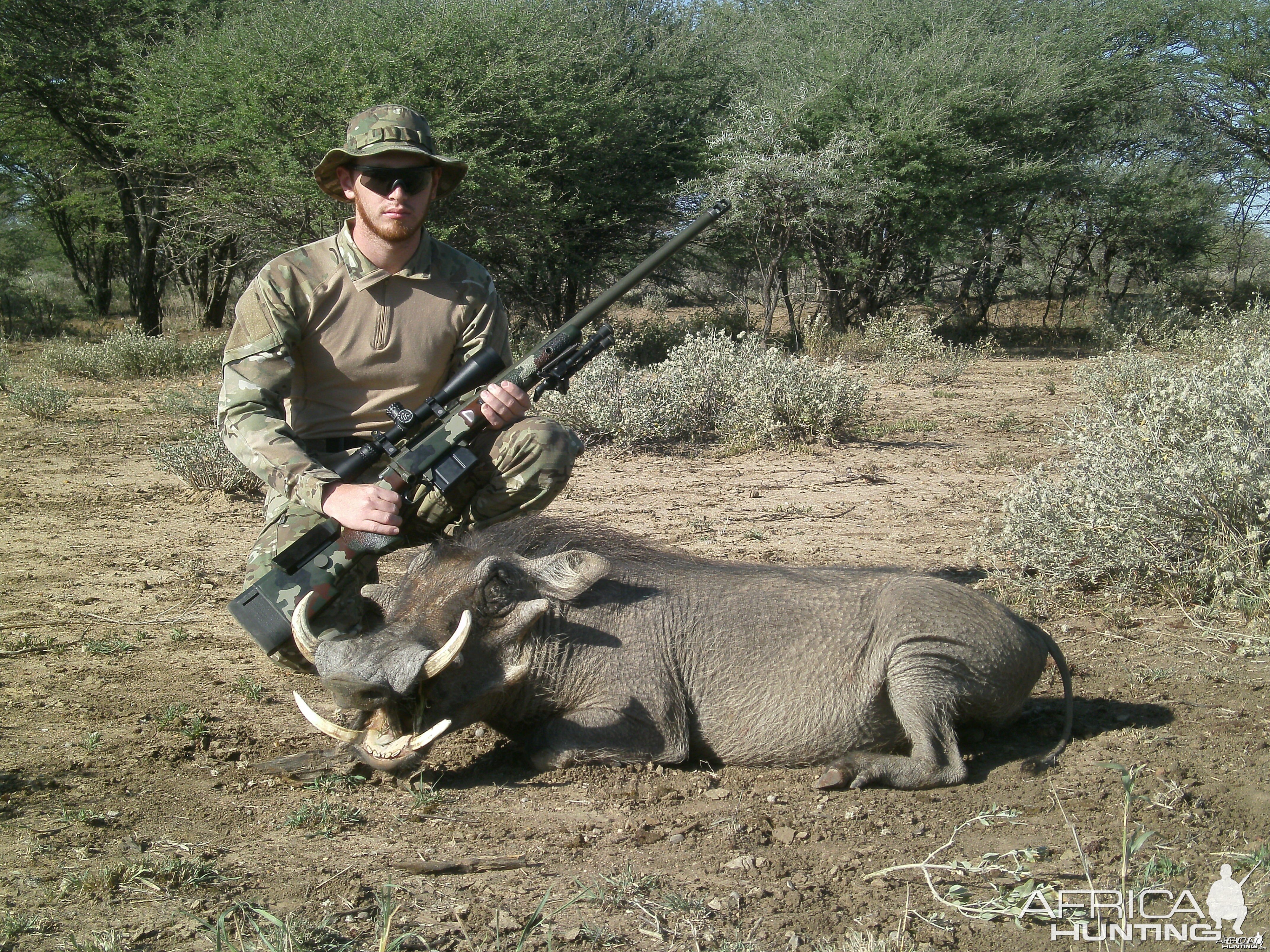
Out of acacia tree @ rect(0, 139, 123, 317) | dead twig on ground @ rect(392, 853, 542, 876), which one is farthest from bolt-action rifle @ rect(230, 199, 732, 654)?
acacia tree @ rect(0, 139, 123, 317)

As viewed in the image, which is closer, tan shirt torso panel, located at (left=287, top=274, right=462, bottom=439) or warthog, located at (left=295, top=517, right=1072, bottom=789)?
warthog, located at (left=295, top=517, right=1072, bottom=789)

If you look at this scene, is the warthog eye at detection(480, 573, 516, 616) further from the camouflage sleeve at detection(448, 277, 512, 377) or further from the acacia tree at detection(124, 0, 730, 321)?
the acacia tree at detection(124, 0, 730, 321)

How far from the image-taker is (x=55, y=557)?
5523 mm

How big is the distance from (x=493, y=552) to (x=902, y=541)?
3.04m

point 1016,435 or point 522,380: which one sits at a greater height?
point 522,380

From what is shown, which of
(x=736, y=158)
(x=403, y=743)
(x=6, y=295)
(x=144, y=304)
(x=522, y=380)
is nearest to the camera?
(x=403, y=743)

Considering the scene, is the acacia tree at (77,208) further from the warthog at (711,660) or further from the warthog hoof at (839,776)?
the warthog hoof at (839,776)

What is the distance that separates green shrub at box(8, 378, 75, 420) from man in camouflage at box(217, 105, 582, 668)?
6.95 m

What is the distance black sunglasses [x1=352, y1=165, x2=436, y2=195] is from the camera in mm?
3771

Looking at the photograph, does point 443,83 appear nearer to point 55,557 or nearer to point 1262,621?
point 55,557

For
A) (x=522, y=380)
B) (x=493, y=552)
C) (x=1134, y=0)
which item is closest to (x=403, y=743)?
(x=493, y=552)

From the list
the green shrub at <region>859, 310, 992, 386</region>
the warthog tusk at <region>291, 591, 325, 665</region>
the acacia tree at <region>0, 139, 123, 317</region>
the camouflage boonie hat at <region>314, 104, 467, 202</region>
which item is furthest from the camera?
the acacia tree at <region>0, 139, 123, 317</region>

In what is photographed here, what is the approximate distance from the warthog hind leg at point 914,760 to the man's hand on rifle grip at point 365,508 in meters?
1.57

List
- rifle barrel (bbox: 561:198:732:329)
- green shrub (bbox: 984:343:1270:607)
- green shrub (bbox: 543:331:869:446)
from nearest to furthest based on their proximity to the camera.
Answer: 1. rifle barrel (bbox: 561:198:732:329)
2. green shrub (bbox: 984:343:1270:607)
3. green shrub (bbox: 543:331:869:446)
